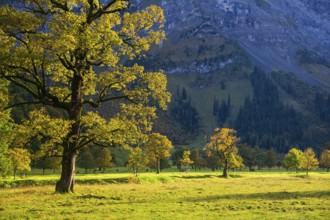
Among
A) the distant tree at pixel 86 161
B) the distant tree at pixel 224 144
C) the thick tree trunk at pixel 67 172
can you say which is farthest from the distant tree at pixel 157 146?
the thick tree trunk at pixel 67 172

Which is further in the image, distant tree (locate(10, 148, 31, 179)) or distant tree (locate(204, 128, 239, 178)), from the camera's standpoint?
distant tree (locate(204, 128, 239, 178))

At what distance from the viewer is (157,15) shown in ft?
A: 106

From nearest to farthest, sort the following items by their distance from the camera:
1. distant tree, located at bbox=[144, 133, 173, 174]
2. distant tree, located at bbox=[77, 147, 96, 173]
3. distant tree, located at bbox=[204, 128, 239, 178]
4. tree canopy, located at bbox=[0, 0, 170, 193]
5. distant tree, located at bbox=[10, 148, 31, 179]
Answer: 1. tree canopy, located at bbox=[0, 0, 170, 193]
2. distant tree, located at bbox=[10, 148, 31, 179]
3. distant tree, located at bbox=[204, 128, 239, 178]
4. distant tree, located at bbox=[144, 133, 173, 174]
5. distant tree, located at bbox=[77, 147, 96, 173]

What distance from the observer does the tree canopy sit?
26.9m

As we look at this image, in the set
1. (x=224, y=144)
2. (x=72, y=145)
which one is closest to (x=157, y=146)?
(x=224, y=144)

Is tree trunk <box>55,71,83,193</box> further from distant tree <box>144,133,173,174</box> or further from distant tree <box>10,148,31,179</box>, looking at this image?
distant tree <box>144,133,173,174</box>

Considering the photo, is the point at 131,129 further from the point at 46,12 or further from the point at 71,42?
the point at 46,12

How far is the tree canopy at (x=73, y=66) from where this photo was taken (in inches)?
1060

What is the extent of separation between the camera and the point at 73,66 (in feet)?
97.5

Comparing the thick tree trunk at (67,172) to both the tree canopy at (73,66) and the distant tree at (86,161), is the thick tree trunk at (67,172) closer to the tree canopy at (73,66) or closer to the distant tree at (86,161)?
the tree canopy at (73,66)

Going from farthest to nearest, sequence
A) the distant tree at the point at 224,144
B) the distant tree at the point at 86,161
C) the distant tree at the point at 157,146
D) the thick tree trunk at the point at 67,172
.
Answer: the distant tree at the point at 86,161
the distant tree at the point at 157,146
the distant tree at the point at 224,144
the thick tree trunk at the point at 67,172

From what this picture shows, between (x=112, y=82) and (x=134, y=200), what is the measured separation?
9895 millimetres

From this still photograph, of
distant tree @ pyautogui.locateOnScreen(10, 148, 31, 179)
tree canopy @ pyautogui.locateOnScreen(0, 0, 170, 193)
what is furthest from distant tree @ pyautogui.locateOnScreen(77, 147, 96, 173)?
tree canopy @ pyautogui.locateOnScreen(0, 0, 170, 193)

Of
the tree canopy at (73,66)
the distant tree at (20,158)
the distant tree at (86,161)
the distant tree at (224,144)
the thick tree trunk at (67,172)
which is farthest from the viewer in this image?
the distant tree at (86,161)
